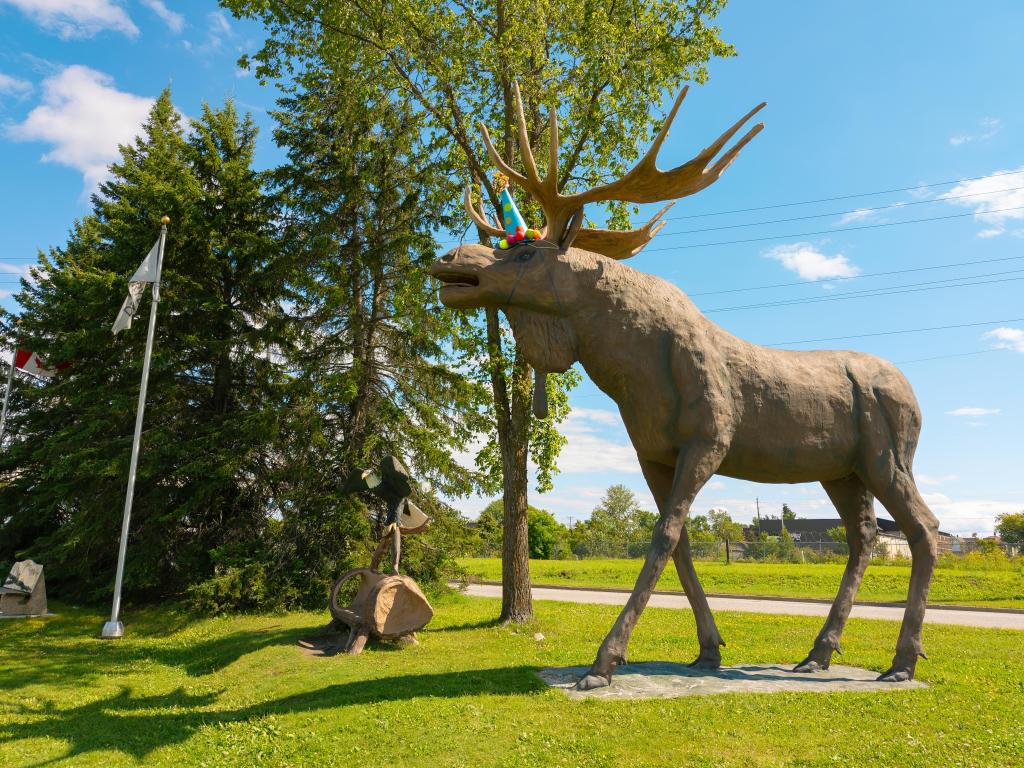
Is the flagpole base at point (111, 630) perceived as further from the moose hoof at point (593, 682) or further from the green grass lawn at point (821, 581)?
the green grass lawn at point (821, 581)

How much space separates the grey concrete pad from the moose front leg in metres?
0.19

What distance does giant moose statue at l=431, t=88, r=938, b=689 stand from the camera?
595 centimetres

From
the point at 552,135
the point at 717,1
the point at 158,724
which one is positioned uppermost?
the point at 717,1

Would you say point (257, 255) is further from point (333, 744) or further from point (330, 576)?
point (333, 744)

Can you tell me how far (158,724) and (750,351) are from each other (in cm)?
681

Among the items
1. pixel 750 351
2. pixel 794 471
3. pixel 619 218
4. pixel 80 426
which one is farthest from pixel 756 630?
pixel 80 426

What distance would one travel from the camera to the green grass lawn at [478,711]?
191 inches

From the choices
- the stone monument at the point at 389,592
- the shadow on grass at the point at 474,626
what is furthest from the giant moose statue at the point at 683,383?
Answer: the shadow on grass at the point at 474,626

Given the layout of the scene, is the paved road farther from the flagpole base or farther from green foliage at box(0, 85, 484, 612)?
the flagpole base

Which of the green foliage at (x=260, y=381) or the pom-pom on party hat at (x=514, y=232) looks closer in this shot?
the pom-pom on party hat at (x=514, y=232)

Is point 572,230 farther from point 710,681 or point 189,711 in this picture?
point 189,711

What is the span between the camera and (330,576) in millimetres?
14227

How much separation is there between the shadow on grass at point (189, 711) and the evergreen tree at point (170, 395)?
6566mm

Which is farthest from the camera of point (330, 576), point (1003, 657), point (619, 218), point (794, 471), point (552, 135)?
point (330, 576)
